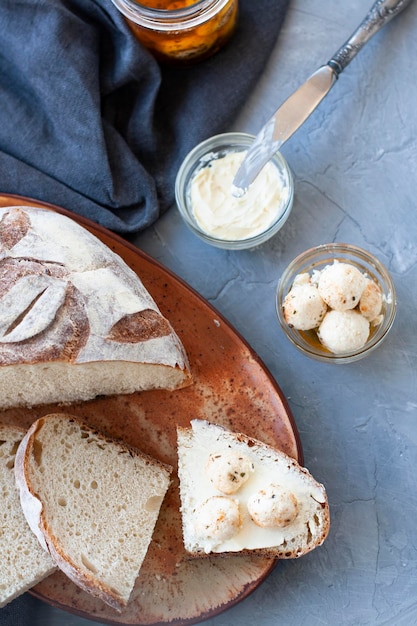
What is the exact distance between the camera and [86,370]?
2928 mm

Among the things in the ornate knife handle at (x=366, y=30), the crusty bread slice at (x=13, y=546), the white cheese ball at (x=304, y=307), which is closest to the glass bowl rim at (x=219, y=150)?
the white cheese ball at (x=304, y=307)

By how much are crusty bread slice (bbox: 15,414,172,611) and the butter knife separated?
47.1 inches

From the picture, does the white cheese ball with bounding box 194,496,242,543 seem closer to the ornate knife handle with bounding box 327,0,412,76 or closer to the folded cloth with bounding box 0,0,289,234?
the folded cloth with bounding box 0,0,289,234

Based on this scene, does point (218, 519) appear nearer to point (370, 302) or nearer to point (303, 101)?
point (370, 302)

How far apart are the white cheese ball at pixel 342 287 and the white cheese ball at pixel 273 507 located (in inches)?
28.9

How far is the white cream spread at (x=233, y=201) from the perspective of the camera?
312cm

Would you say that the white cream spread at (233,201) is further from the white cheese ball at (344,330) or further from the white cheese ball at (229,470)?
the white cheese ball at (229,470)

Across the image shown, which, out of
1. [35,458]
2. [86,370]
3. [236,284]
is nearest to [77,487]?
[35,458]

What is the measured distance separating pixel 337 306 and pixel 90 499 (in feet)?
4.09

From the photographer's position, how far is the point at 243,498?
2842mm

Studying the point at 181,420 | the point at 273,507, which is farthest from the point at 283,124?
the point at 273,507

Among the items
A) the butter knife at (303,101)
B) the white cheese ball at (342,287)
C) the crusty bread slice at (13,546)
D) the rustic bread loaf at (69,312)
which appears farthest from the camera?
the butter knife at (303,101)

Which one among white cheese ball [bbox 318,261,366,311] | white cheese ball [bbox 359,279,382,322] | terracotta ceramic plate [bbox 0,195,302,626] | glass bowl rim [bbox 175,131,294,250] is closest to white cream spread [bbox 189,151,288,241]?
glass bowl rim [bbox 175,131,294,250]

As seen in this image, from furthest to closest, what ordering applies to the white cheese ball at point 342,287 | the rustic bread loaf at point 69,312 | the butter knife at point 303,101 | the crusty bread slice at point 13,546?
1. the butter knife at point 303,101
2. the crusty bread slice at point 13,546
3. the white cheese ball at point 342,287
4. the rustic bread loaf at point 69,312
